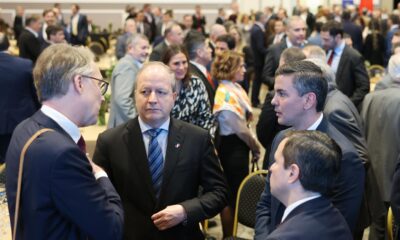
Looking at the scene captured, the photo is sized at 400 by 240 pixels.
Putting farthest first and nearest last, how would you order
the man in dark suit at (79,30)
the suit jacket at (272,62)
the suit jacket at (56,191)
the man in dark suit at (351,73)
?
the man in dark suit at (79,30)
the suit jacket at (272,62)
the man in dark suit at (351,73)
the suit jacket at (56,191)

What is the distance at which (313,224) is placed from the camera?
2.06 m

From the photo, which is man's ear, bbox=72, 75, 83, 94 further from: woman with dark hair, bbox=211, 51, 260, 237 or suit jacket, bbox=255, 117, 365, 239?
woman with dark hair, bbox=211, 51, 260, 237

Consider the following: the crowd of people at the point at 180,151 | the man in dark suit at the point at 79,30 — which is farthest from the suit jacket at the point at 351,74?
the man in dark suit at the point at 79,30

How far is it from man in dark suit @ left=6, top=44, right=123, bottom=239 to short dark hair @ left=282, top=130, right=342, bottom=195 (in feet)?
2.17

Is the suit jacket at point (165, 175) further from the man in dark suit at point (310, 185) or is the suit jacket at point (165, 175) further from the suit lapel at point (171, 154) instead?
the man in dark suit at point (310, 185)

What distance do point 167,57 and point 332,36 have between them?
96.6 inches

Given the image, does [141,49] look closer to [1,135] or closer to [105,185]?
[1,135]

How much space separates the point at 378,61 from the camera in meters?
11.7

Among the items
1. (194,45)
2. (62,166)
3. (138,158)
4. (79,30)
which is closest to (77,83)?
(62,166)

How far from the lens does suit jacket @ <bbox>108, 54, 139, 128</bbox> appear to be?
195 inches

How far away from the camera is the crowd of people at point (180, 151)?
201cm

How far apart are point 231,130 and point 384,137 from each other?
113 cm

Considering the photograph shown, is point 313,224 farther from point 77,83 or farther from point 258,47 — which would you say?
point 258,47

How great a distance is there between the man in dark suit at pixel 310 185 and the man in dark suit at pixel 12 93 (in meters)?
3.37
